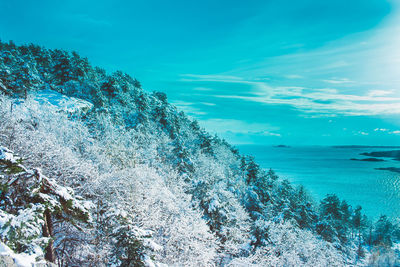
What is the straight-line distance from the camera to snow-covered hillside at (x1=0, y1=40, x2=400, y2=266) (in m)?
8.22

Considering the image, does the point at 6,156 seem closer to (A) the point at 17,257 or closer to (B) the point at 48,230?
(B) the point at 48,230

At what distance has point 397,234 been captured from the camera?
209 feet

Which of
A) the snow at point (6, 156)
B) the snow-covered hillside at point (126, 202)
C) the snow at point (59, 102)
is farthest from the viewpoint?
the snow at point (59, 102)

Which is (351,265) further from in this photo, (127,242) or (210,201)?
(127,242)

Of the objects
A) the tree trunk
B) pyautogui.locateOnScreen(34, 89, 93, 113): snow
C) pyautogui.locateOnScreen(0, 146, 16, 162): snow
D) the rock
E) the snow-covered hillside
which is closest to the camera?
the rock

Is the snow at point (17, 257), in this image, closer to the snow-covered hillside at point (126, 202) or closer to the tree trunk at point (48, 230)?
the snow-covered hillside at point (126, 202)

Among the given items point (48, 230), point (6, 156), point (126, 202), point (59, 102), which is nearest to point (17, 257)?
point (48, 230)

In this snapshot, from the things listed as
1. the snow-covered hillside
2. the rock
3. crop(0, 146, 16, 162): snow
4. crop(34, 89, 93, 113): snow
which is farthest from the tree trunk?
crop(34, 89, 93, 113): snow

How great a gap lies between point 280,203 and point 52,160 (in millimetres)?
47555

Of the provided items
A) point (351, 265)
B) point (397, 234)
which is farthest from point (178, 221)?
point (397, 234)

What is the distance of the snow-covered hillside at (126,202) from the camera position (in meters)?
8.22

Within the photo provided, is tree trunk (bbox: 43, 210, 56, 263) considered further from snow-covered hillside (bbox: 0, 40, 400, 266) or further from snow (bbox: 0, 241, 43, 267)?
snow (bbox: 0, 241, 43, 267)

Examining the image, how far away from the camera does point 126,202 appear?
14.9 metres

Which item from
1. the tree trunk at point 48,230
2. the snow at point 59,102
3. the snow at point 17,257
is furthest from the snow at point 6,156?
the snow at point 59,102
